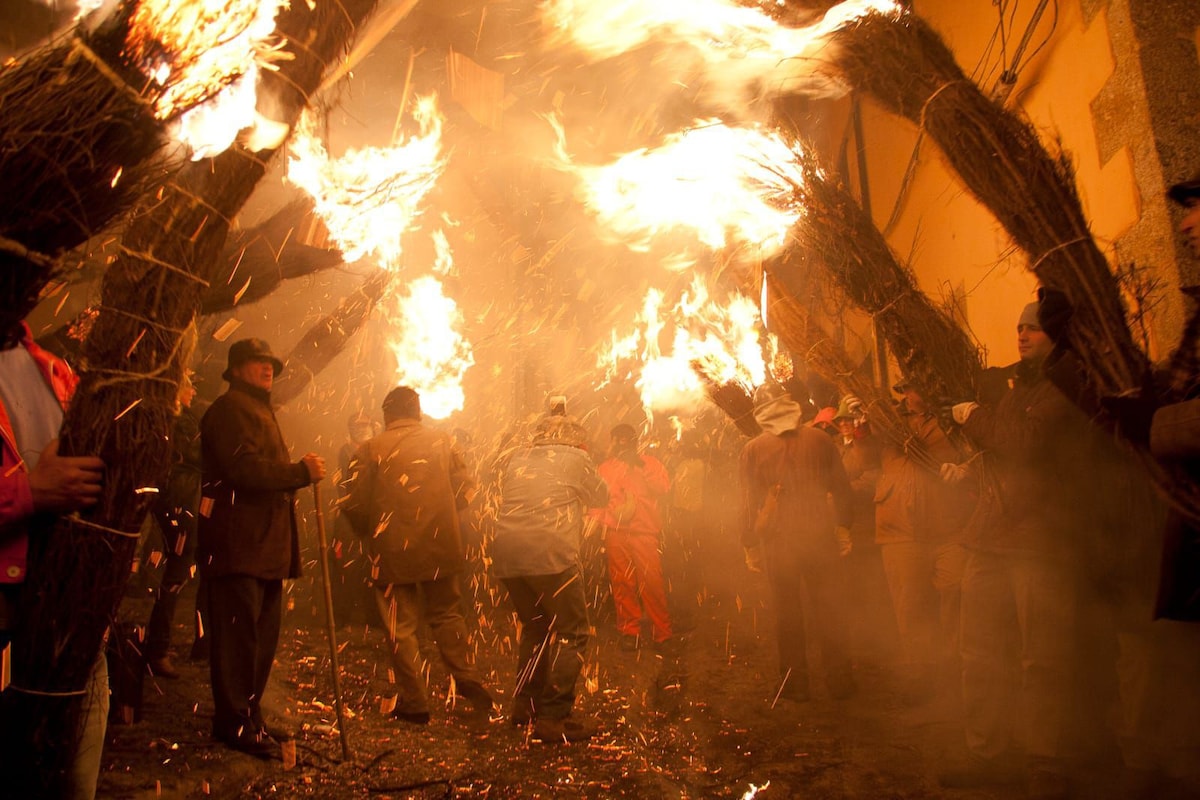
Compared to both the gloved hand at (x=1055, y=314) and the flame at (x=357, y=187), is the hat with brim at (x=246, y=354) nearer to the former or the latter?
the flame at (x=357, y=187)

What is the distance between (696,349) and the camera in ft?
25.2

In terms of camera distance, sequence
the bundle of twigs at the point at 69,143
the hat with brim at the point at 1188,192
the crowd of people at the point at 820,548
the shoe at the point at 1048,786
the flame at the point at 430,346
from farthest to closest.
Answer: the flame at the point at 430,346
the shoe at the point at 1048,786
the crowd of people at the point at 820,548
the hat with brim at the point at 1188,192
the bundle of twigs at the point at 69,143

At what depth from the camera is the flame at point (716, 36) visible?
18.4ft

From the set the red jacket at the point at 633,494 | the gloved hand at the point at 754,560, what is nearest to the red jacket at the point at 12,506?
the red jacket at the point at 633,494

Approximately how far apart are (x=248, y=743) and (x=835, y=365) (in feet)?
16.8

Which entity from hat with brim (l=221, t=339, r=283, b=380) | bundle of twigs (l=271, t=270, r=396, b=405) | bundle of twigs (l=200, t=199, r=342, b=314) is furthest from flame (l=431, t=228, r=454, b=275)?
hat with brim (l=221, t=339, r=283, b=380)

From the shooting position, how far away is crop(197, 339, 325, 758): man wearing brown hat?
12.2 ft

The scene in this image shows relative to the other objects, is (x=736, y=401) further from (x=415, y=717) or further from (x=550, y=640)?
(x=415, y=717)

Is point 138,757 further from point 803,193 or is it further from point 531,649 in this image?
point 803,193

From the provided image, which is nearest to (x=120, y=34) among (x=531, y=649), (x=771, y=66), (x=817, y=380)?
(x=531, y=649)

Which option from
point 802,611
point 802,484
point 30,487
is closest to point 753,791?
point 802,611

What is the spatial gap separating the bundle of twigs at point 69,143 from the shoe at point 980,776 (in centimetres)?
429

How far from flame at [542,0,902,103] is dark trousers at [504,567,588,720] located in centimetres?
390

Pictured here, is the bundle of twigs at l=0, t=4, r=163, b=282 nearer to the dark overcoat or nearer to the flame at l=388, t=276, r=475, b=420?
the dark overcoat
